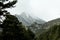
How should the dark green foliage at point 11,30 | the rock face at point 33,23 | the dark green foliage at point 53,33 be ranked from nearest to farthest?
the dark green foliage at point 11,30, the dark green foliage at point 53,33, the rock face at point 33,23

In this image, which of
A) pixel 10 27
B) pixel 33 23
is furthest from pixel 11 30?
pixel 33 23

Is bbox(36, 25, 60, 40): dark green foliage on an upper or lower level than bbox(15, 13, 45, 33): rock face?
lower

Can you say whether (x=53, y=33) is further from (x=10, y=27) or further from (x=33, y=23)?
(x=33, y=23)

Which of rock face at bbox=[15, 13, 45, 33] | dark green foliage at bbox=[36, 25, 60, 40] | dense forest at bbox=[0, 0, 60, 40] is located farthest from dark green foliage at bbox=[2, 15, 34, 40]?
rock face at bbox=[15, 13, 45, 33]

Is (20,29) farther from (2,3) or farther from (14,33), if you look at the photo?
(2,3)

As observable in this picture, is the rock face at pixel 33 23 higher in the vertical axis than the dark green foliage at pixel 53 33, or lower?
higher

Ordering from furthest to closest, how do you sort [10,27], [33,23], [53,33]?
[33,23] → [53,33] → [10,27]

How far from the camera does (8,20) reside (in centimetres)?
1902

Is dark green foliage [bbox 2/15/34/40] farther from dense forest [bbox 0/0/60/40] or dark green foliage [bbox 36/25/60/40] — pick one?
dark green foliage [bbox 36/25/60/40]

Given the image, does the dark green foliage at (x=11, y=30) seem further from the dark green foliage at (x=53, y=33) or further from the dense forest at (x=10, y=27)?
the dark green foliage at (x=53, y=33)

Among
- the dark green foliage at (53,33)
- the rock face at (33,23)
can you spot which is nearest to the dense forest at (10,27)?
the dark green foliage at (53,33)

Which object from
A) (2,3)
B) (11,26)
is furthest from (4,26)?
(2,3)

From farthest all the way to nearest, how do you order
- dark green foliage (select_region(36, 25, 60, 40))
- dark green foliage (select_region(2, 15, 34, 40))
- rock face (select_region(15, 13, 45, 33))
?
rock face (select_region(15, 13, 45, 33)) → dark green foliage (select_region(36, 25, 60, 40)) → dark green foliage (select_region(2, 15, 34, 40))

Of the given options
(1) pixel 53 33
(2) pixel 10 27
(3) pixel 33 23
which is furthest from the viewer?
(3) pixel 33 23
